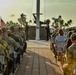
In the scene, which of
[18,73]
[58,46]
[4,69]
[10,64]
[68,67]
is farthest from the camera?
[58,46]

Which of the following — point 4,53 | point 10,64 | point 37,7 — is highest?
point 4,53

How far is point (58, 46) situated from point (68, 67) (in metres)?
5.35

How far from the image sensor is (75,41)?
7.70 metres

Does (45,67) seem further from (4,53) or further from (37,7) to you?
(37,7)

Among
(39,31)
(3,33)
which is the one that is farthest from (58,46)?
(39,31)

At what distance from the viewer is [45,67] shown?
12.0m

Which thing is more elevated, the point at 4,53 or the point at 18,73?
the point at 4,53

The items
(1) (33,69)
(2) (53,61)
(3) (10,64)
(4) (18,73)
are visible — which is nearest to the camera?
(3) (10,64)

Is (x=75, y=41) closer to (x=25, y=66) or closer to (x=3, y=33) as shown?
(x=3, y=33)

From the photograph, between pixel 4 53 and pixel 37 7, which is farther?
pixel 37 7

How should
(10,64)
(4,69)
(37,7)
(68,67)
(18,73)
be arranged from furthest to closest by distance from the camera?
(37,7)
(18,73)
(10,64)
(4,69)
(68,67)

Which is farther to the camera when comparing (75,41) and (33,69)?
(33,69)

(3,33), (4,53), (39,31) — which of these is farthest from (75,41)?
(39,31)

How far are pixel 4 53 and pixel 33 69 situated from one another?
3.83 meters
